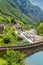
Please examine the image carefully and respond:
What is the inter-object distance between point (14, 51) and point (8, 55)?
1.01 m

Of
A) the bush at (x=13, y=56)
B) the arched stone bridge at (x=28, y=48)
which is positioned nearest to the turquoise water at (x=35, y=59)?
the arched stone bridge at (x=28, y=48)

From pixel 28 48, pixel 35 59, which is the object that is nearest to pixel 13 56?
pixel 28 48

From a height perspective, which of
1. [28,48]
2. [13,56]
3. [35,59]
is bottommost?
[35,59]

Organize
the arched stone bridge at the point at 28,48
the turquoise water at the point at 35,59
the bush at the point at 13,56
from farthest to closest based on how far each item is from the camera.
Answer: the turquoise water at the point at 35,59 → the arched stone bridge at the point at 28,48 → the bush at the point at 13,56

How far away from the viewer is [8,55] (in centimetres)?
2906

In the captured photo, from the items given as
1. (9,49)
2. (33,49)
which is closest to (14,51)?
(9,49)

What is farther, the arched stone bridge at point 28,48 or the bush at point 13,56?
the arched stone bridge at point 28,48

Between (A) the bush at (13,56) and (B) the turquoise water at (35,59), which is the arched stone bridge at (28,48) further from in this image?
(B) the turquoise water at (35,59)

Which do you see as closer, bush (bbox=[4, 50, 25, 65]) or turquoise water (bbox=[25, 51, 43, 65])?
bush (bbox=[4, 50, 25, 65])

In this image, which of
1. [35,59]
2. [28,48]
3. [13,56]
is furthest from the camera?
[35,59]

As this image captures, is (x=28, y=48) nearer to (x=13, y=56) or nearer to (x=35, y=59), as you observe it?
(x=13, y=56)

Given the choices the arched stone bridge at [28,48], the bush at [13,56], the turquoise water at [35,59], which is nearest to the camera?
the bush at [13,56]

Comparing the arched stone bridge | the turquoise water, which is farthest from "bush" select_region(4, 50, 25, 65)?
the turquoise water

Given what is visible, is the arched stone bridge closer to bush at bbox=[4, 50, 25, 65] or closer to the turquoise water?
bush at bbox=[4, 50, 25, 65]
